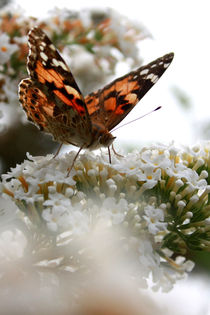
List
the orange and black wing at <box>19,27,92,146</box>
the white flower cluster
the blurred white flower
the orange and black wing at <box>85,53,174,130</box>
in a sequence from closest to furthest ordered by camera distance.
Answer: the white flower cluster < the orange and black wing at <box>19,27,92,146</box> < the orange and black wing at <box>85,53,174,130</box> < the blurred white flower

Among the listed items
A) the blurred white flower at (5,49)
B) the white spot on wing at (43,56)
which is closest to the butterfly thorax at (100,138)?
the white spot on wing at (43,56)

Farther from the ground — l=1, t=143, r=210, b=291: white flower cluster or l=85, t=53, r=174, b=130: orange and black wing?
l=85, t=53, r=174, b=130: orange and black wing

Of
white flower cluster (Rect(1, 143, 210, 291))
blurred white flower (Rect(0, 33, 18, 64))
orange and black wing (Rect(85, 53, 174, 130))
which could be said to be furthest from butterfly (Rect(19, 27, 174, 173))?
blurred white flower (Rect(0, 33, 18, 64))

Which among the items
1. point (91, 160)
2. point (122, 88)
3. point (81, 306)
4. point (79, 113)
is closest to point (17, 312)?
point (81, 306)

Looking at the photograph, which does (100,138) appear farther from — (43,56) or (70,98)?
(43,56)

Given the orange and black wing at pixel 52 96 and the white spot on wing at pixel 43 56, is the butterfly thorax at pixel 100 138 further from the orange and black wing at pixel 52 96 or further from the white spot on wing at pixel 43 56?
the white spot on wing at pixel 43 56

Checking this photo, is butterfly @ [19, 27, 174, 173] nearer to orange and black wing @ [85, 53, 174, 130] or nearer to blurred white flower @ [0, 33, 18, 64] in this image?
orange and black wing @ [85, 53, 174, 130]

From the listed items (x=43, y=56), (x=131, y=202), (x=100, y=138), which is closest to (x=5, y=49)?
(x=43, y=56)
